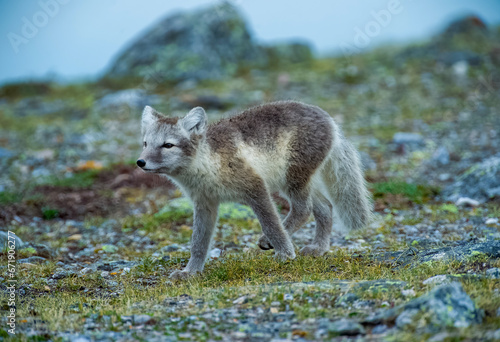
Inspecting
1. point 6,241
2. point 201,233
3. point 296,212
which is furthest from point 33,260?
point 296,212

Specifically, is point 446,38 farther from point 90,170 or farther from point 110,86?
point 90,170

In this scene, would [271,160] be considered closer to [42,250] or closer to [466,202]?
[42,250]

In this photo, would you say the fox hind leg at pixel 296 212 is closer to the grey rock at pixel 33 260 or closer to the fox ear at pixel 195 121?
the fox ear at pixel 195 121

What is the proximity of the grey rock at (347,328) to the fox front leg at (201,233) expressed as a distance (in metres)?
2.79

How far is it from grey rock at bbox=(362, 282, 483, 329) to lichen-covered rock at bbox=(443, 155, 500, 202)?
20.0 feet

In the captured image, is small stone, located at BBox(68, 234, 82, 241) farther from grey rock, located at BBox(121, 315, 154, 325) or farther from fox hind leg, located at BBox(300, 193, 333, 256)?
grey rock, located at BBox(121, 315, 154, 325)

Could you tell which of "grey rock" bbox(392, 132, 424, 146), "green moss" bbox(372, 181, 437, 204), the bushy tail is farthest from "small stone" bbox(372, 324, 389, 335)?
"grey rock" bbox(392, 132, 424, 146)

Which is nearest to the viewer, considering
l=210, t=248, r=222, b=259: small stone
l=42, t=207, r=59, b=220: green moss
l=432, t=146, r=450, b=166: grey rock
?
l=210, t=248, r=222, b=259: small stone

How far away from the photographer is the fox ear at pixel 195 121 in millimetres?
6234

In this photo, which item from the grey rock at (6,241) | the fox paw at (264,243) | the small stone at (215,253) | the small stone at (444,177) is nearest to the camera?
the fox paw at (264,243)

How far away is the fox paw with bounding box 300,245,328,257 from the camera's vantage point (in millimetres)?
6852

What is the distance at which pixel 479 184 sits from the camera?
9695mm

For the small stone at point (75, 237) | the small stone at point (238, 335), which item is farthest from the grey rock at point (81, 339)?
the small stone at point (75, 237)

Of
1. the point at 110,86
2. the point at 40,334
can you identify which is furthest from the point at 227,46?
the point at 40,334
